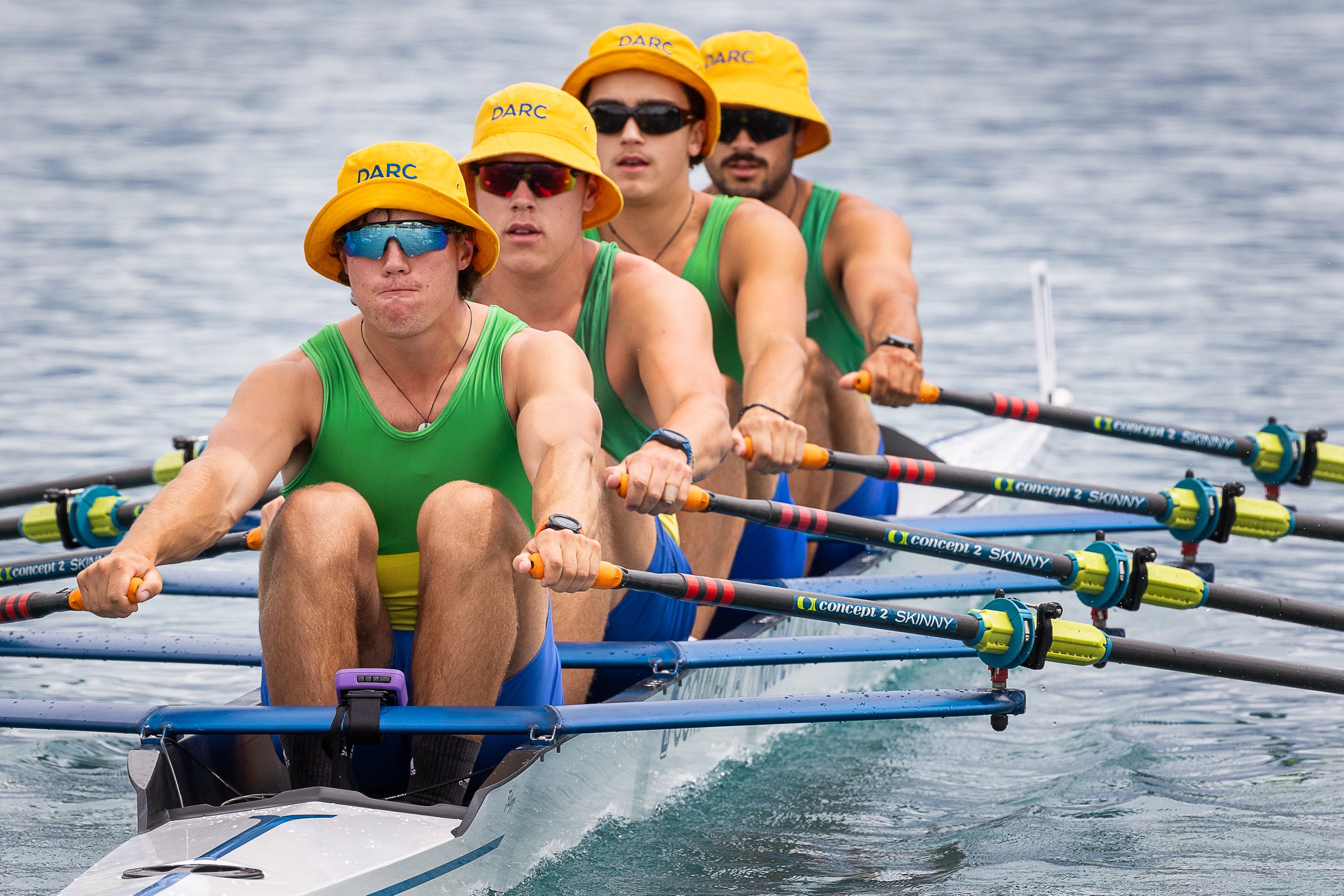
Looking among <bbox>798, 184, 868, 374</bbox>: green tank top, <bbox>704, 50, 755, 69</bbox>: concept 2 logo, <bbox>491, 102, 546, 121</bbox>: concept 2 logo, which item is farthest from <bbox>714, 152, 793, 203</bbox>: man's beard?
<bbox>491, 102, 546, 121</bbox>: concept 2 logo

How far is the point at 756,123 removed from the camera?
5.58 m

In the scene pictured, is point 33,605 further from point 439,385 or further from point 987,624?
point 987,624

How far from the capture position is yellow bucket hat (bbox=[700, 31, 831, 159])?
18.3 feet

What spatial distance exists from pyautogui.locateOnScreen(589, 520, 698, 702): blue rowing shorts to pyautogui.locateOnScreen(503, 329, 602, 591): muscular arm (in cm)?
79

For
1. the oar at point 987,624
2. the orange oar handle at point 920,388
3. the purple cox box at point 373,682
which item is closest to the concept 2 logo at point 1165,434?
the orange oar handle at point 920,388

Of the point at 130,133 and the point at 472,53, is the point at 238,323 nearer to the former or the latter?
the point at 130,133

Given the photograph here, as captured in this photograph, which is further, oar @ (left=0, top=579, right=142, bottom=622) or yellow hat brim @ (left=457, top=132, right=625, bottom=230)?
yellow hat brim @ (left=457, top=132, right=625, bottom=230)

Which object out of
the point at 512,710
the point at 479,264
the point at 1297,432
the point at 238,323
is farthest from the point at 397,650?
the point at 238,323

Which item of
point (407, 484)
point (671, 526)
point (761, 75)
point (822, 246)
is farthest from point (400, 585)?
point (761, 75)

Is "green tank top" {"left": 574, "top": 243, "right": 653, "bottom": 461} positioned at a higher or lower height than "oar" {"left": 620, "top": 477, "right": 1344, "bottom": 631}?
higher

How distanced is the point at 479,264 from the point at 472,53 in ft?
82.7

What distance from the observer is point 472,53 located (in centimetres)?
2788

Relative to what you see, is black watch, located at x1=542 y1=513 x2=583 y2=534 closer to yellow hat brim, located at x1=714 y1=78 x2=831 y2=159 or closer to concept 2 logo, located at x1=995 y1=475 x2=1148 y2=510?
concept 2 logo, located at x1=995 y1=475 x2=1148 y2=510

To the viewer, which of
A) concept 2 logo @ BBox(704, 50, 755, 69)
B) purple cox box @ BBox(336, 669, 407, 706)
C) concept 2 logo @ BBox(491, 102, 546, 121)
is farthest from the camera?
concept 2 logo @ BBox(704, 50, 755, 69)
